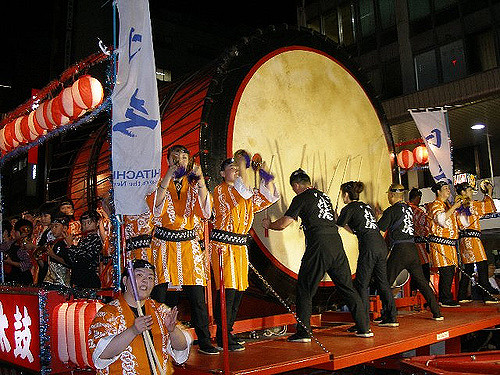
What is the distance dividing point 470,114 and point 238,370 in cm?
1195

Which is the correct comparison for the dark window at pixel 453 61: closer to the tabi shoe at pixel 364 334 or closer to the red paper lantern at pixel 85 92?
the red paper lantern at pixel 85 92

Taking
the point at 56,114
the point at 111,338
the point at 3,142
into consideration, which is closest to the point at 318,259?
the point at 111,338

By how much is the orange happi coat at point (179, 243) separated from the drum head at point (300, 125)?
867 millimetres

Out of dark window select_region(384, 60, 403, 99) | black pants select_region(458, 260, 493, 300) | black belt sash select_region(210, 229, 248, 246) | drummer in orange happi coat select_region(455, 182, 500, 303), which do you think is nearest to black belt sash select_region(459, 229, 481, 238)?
drummer in orange happi coat select_region(455, 182, 500, 303)

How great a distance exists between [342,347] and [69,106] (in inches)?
154

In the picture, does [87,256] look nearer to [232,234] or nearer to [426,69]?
[232,234]

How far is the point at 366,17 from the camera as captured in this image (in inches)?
699

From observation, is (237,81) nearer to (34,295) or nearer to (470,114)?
(34,295)

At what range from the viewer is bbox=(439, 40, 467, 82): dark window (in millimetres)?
14906

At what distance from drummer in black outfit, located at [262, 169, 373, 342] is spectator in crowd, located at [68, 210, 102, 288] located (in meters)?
1.65

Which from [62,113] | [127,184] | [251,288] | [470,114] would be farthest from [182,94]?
[470,114]

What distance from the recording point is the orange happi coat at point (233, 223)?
3.98 meters

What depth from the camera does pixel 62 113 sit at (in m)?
6.00

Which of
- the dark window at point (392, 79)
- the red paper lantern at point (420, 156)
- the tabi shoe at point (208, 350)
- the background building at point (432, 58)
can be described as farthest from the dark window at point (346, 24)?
the tabi shoe at point (208, 350)
